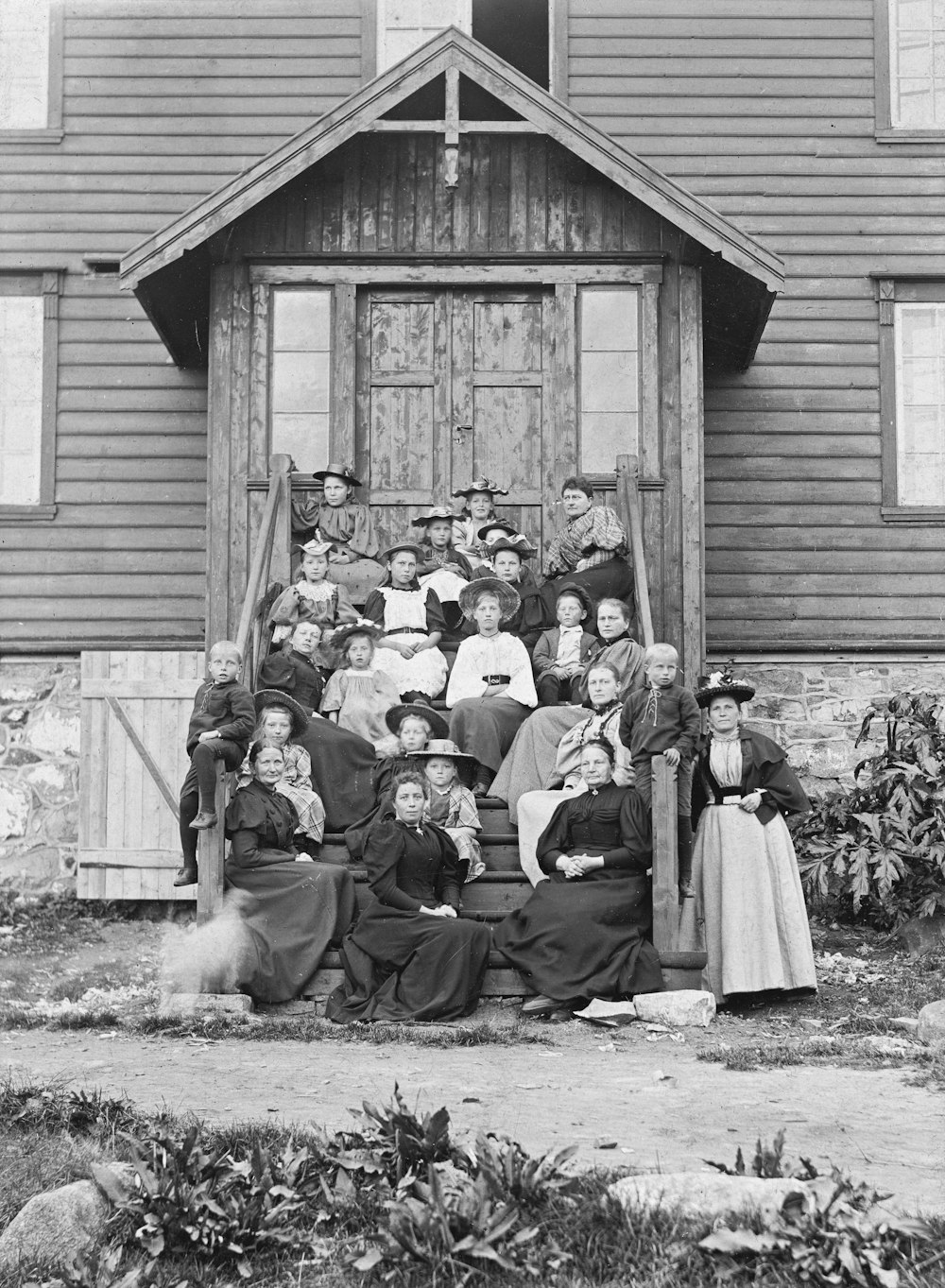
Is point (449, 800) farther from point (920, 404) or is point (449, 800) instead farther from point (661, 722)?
point (920, 404)

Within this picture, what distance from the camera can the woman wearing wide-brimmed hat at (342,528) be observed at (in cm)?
1120

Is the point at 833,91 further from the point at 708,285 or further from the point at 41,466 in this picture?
the point at 41,466

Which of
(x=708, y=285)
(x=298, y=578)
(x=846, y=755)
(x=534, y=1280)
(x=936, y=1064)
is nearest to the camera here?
(x=534, y=1280)

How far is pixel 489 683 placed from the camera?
32.5 ft

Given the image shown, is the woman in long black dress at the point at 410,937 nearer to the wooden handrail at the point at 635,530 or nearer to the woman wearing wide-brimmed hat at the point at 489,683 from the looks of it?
the woman wearing wide-brimmed hat at the point at 489,683

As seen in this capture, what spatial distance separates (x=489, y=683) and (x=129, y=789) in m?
3.35

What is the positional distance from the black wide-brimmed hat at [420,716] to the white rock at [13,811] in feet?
15.4

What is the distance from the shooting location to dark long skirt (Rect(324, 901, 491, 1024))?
7.85 meters

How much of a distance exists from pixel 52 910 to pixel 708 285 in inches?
261

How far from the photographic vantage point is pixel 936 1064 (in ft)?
21.7

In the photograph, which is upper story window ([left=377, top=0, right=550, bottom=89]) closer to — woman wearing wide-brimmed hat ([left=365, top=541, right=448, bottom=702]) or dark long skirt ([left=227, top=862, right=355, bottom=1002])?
woman wearing wide-brimmed hat ([left=365, top=541, right=448, bottom=702])

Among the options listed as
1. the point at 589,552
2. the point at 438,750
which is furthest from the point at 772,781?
the point at 589,552

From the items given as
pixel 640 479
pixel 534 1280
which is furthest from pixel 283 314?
pixel 534 1280

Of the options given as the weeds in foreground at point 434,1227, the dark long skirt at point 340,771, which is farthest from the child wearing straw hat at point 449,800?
the weeds in foreground at point 434,1227
